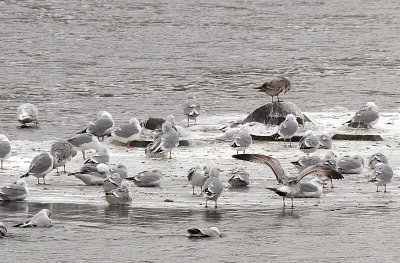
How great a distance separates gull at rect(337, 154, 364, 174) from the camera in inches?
684

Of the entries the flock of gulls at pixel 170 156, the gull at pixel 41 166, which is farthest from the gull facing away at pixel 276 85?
the gull at pixel 41 166

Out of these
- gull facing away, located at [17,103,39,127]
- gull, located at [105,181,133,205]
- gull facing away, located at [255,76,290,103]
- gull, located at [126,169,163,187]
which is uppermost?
gull facing away, located at [255,76,290,103]

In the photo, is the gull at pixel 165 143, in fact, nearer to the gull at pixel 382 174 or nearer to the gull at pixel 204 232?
the gull at pixel 382 174

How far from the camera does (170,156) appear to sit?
Answer: 736 inches

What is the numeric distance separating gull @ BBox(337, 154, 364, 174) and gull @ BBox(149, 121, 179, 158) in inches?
101

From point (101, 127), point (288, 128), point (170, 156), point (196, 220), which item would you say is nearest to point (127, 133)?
point (101, 127)

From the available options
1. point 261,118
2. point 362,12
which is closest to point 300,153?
point 261,118

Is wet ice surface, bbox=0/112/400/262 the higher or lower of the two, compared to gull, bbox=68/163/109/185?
lower

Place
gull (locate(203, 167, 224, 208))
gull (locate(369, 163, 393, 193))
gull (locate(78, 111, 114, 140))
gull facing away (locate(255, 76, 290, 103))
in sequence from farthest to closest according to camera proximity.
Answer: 1. gull facing away (locate(255, 76, 290, 103))
2. gull (locate(78, 111, 114, 140))
3. gull (locate(369, 163, 393, 193))
4. gull (locate(203, 167, 224, 208))

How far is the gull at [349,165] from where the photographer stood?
57.0 ft

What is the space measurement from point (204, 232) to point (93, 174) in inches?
126

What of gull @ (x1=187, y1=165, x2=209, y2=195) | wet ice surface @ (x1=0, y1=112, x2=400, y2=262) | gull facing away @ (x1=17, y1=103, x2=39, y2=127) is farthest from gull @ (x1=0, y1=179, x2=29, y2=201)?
gull facing away @ (x1=17, y1=103, x2=39, y2=127)

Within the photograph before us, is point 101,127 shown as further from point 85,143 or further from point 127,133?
point 85,143

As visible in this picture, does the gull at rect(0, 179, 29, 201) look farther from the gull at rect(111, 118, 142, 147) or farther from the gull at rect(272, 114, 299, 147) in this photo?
the gull at rect(272, 114, 299, 147)
